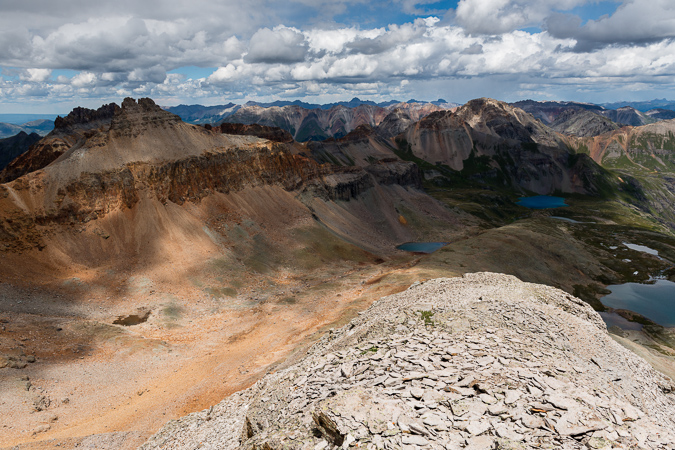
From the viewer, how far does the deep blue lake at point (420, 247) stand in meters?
122

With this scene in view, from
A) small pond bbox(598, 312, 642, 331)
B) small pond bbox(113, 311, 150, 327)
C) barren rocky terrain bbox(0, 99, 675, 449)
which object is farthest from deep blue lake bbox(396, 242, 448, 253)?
small pond bbox(113, 311, 150, 327)

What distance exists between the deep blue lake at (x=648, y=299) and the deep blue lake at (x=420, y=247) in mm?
48546

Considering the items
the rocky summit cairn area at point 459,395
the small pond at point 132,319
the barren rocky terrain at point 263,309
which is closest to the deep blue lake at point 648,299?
the barren rocky terrain at point 263,309

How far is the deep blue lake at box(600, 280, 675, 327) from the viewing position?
3285 inches

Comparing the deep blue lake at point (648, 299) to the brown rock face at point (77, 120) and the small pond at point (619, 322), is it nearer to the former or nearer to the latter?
the small pond at point (619, 322)

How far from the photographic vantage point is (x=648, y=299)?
92.1 m

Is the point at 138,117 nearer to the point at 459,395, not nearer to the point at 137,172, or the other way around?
the point at 137,172

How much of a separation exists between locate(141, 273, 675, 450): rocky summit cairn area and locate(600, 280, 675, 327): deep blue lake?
66.6 metres

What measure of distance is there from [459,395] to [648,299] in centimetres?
10654

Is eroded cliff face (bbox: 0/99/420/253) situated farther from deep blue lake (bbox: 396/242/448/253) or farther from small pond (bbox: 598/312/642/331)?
small pond (bbox: 598/312/642/331)

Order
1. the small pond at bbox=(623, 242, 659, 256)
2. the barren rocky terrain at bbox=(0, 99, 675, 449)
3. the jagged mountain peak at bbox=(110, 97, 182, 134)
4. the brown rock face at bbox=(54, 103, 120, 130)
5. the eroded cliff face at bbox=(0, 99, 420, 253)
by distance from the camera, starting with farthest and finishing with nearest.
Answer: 1. the brown rock face at bbox=(54, 103, 120, 130)
2. the small pond at bbox=(623, 242, 659, 256)
3. the jagged mountain peak at bbox=(110, 97, 182, 134)
4. the eroded cliff face at bbox=(0, 99, 420, 253)
5. the barren rocky terrain at bbox=(0, 99, 675, 449)

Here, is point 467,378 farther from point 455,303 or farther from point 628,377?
point 628,377

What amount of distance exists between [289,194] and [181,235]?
38.3 meters

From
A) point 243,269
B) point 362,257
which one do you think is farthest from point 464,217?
point 243,269
